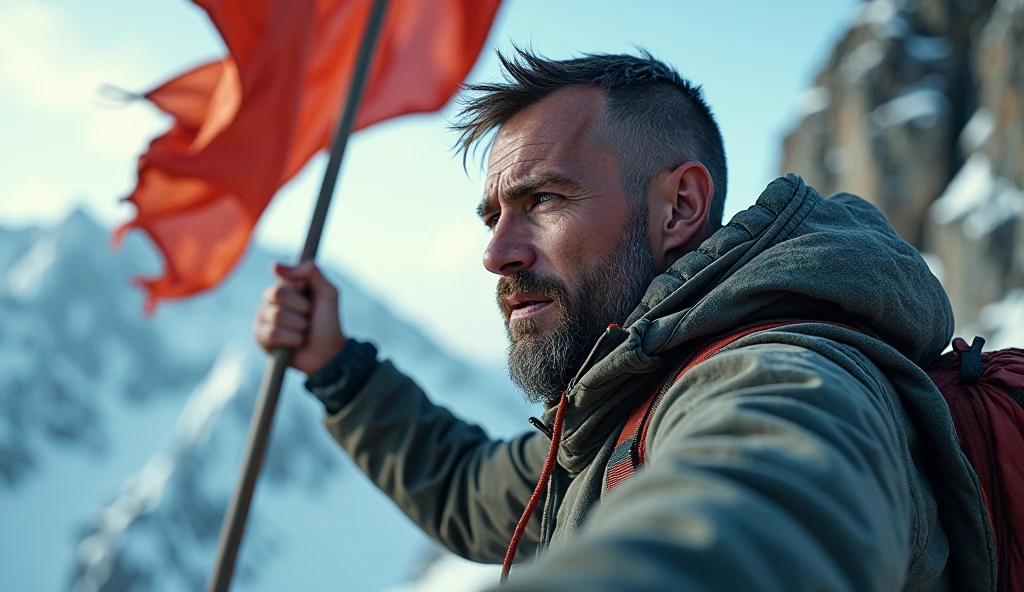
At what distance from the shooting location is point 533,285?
2121mm

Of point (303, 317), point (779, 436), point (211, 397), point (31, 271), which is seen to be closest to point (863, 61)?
point (303, 317)

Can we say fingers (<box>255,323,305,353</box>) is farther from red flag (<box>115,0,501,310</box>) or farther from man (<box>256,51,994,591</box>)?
red flag (<box>115,0,501,310</box>)

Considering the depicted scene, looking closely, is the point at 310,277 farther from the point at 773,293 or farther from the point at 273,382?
the point at 773,293

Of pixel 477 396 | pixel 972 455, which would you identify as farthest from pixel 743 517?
pixel 477 396

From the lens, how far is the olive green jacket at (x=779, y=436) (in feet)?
2.66

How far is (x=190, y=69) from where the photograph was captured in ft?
12.1

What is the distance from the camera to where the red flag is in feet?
11.6

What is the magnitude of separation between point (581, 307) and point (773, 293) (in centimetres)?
59

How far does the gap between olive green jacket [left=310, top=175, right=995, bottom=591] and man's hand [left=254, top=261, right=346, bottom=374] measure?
0.85m

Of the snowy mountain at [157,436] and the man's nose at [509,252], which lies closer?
the man's nose at [509,252]

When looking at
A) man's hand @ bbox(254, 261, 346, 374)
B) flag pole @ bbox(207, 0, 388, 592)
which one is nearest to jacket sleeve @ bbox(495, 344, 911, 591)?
flag pole @ bbox(207, 0, 388, 592)

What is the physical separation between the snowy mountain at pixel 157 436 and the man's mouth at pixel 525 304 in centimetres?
9425

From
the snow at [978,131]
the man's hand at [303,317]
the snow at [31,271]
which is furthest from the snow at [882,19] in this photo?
the snow at [31,271]

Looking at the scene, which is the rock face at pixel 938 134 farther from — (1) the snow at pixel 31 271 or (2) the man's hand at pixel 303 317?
(1) the snow at pixel 31 271
